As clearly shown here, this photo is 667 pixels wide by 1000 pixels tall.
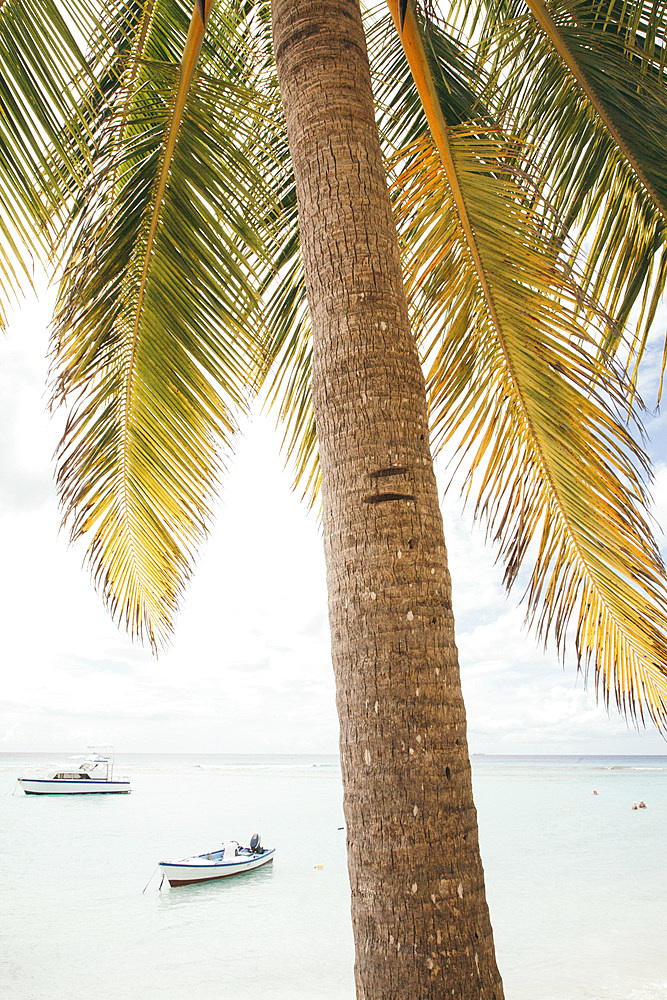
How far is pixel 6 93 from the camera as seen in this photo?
2.62m

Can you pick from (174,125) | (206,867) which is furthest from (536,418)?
(206,867)

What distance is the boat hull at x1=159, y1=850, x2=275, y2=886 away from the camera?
2170 cm

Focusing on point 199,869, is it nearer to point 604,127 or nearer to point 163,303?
point 163,303

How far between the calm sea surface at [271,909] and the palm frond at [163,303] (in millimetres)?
12330

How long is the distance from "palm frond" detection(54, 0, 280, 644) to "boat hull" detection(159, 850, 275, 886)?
20735 millimetres

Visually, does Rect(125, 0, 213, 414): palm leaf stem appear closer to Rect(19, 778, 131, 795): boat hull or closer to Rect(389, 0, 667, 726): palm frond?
Rect(389, 0, 667, 726): palm frond

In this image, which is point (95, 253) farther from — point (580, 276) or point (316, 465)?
point (580, 276)

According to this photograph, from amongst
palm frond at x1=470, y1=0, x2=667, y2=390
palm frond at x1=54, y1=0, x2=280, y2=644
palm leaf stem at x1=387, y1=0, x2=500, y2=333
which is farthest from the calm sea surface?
palm leaf stem at x1=387, y1=0, x2=500, y2=333

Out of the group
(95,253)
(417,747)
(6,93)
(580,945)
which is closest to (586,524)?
(417,747)

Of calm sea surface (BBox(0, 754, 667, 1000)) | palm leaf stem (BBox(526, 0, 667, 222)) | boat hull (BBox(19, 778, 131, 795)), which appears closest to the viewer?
palm leaf stem (BBox(526, 0, 667, 222))

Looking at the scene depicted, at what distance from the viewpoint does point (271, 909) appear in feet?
64.0

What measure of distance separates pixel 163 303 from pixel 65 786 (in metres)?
51.1

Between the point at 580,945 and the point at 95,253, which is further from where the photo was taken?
the point at 580,945

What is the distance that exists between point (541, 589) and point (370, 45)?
2837mm
